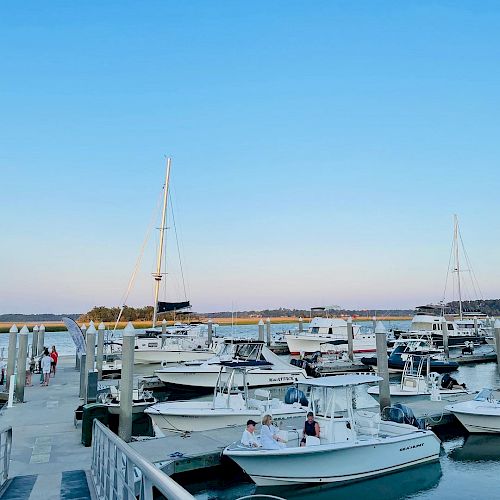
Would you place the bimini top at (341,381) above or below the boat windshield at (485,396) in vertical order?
above

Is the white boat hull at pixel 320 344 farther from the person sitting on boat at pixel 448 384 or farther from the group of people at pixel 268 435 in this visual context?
the group of people at pixel 268 435

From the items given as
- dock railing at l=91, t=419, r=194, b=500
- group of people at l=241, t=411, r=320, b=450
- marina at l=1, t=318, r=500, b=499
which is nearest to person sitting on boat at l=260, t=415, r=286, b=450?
group of people at l=241, t=411, r=320, b=450

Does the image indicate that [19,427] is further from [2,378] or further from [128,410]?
[2,378]

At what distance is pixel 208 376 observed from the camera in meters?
26.8

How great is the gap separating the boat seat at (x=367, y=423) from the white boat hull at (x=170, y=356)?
21541 millimetres

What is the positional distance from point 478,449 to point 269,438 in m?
8.72

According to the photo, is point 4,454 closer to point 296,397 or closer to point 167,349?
point 296,397

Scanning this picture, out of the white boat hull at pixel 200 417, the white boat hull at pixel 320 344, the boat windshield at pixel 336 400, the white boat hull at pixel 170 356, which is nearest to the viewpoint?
the boat windshield at pixel 336 400

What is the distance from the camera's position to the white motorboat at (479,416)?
17.4 meters

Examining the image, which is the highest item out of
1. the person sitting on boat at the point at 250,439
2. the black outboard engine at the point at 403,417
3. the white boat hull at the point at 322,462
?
the person sitting on boat at the point at 250,439

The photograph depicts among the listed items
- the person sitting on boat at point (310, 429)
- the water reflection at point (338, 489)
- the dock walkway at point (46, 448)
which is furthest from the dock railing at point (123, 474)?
the person sitting on boat at point (310, 429)

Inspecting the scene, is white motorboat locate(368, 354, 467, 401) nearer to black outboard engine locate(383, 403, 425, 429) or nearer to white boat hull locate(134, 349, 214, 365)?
black outboard engine locate(383, 403, 425, 429)

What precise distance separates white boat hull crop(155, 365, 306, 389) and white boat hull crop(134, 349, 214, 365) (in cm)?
792

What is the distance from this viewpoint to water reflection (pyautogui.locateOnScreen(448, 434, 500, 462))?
52.2 feet
